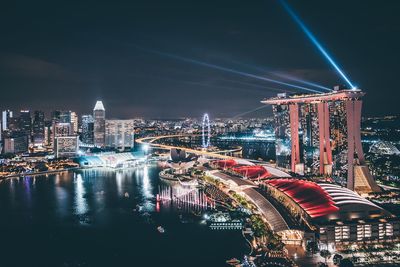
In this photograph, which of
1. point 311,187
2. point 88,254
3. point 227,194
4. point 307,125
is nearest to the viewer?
point 88,254

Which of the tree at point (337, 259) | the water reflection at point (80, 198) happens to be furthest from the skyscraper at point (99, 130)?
the tree at point (337, 259)

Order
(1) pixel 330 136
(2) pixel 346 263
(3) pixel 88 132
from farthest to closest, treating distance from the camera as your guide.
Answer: (3) pixel 88 132 → (1) pixel 330 136 → (2) pixel 346 263

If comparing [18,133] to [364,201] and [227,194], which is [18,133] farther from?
[364,201]

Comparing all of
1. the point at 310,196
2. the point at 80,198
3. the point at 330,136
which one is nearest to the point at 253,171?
the point at 330,136

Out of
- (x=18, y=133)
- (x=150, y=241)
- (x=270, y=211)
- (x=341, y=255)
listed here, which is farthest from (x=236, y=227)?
(x=18, y=133)

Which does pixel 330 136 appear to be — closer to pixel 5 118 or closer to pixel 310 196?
pixel 310 196

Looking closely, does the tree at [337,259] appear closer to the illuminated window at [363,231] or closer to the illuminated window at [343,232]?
the illuminated window at [343,232]
